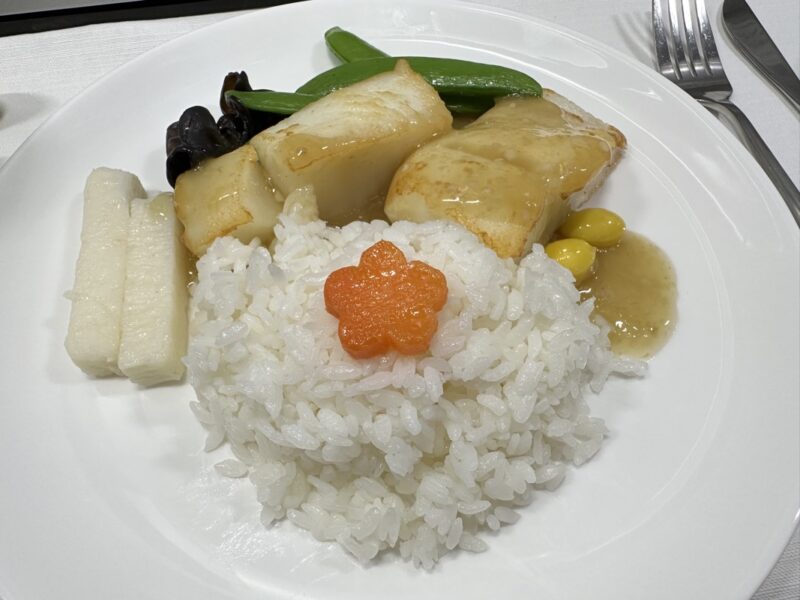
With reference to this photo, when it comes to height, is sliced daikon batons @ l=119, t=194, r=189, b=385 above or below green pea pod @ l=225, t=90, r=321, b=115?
below

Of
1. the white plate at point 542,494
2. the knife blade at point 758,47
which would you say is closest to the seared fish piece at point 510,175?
the white plate at point 542,494

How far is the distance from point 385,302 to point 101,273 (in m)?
1.18

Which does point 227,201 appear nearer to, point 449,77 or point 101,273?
point 101,273

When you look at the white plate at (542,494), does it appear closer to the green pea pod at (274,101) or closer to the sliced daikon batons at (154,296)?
the sliced daikon batons at (154,296)

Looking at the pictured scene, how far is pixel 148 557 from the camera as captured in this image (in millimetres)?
1918

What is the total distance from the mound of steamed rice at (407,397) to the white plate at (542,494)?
9 cm

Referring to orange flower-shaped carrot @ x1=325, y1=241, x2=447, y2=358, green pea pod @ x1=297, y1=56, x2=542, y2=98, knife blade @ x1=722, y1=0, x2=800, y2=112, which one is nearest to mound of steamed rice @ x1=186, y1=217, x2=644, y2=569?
orange flower-shaped carrot @ x1=325, y1=241, x2=447, y2=358

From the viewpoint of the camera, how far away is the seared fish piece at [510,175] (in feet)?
8.04

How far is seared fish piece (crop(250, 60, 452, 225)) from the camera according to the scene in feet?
8.20

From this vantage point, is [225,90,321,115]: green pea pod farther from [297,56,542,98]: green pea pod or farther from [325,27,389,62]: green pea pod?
[325,27,389,62]: green pea pod

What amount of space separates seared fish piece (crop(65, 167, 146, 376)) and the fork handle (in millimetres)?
2738

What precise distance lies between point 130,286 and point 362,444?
1.06 m

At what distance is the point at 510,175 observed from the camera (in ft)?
8.27

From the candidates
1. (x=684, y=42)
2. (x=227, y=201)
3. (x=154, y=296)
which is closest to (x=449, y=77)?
(x=227, y=201)
